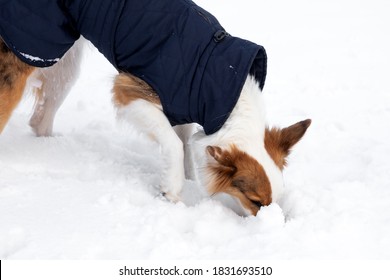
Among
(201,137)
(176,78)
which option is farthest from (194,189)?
(176,78)

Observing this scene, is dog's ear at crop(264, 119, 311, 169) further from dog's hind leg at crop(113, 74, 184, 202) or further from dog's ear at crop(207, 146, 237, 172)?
dog's hind leg at crop(113, 74, 184, 202)

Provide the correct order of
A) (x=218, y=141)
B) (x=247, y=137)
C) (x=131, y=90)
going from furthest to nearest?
(x=131, y=90)
(x=218, y=141)
(x=247, y=137)

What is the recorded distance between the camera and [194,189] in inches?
161

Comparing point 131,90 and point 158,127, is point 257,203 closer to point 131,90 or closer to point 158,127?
point 158,127

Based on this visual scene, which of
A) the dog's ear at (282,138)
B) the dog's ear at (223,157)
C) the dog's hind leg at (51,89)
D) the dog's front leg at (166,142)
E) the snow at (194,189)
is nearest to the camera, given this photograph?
the snow at (194,189)

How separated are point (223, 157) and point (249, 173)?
0.22 m

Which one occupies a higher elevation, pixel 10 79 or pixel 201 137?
pixel 201 137


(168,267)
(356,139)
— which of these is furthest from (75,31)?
(356,139)

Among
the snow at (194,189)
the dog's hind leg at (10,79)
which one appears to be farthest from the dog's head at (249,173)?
the dog's hind leg at (10,79)

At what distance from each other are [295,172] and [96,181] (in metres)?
1.78

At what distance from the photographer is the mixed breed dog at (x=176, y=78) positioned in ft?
11.6

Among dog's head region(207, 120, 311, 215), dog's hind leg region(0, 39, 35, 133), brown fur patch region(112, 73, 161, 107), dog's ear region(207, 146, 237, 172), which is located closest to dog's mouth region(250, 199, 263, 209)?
dog's head region(207, 120, 311, 215)

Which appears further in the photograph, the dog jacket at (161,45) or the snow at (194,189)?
the dog jacket at (161,45)

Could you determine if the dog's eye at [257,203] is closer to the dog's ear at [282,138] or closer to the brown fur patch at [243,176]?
the brown fur patch at [243,176]
